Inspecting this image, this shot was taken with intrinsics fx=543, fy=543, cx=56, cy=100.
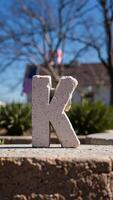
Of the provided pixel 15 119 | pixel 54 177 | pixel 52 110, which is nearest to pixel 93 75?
pixel 15 119

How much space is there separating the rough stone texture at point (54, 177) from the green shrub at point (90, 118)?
11062 millimetres

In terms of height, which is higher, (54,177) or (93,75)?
(54,177)

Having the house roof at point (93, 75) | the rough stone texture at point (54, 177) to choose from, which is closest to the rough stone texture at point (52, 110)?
the rough stone texture at point (54, 177)

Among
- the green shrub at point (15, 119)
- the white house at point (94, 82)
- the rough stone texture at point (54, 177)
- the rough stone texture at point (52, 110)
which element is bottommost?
the white house at point (94, 82)

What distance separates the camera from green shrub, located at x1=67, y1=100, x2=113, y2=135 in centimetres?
1586

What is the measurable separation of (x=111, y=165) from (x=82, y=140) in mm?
7282

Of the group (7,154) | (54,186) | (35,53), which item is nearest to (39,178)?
(54,186)

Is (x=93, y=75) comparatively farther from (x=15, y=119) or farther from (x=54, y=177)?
(x=54, y=177)

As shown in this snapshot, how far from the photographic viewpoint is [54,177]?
4.52 metres

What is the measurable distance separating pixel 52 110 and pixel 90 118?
34.6 ft

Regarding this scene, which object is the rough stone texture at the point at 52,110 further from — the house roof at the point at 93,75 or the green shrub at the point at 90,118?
the house roof at the point at 93,75

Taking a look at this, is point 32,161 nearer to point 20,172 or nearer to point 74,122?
point 20,172

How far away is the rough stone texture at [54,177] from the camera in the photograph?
4.50 meters

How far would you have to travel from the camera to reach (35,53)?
101 ft
